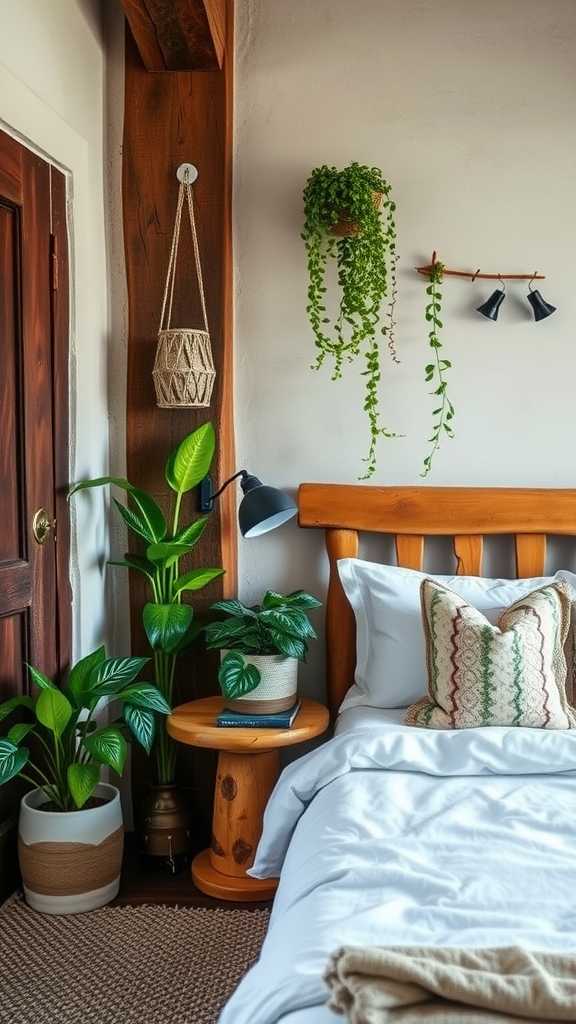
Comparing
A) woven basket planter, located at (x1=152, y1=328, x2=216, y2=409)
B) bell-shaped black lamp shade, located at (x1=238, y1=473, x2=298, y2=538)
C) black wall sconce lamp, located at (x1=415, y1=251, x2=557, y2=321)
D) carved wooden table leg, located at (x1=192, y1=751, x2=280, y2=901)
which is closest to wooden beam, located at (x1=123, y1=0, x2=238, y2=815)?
woven basket planter, located at (x1=152, y1=328, x2=216, y2=409)

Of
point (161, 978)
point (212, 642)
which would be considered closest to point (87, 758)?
point (212, 642)

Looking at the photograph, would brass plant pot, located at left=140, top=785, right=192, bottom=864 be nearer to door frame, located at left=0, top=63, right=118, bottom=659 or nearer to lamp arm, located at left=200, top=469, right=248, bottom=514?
door frame, located at left=0, top=63, right=118, bottom=659

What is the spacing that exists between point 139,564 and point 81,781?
28.9 inches

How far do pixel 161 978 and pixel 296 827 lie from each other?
473 mm

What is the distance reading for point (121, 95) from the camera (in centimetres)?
301

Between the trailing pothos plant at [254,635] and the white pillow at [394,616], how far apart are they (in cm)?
16

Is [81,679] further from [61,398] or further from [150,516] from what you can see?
[61,398]

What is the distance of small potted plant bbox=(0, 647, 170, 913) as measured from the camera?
7.91 feet

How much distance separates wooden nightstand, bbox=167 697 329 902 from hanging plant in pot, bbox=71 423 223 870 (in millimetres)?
181

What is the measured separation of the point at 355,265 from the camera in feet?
9.39

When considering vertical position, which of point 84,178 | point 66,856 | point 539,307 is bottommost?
point 66,856

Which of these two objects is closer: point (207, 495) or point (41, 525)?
point (41, 525)

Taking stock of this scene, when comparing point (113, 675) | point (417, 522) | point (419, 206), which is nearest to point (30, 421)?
point (113, 675)

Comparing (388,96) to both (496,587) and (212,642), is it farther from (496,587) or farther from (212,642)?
(212,642)
